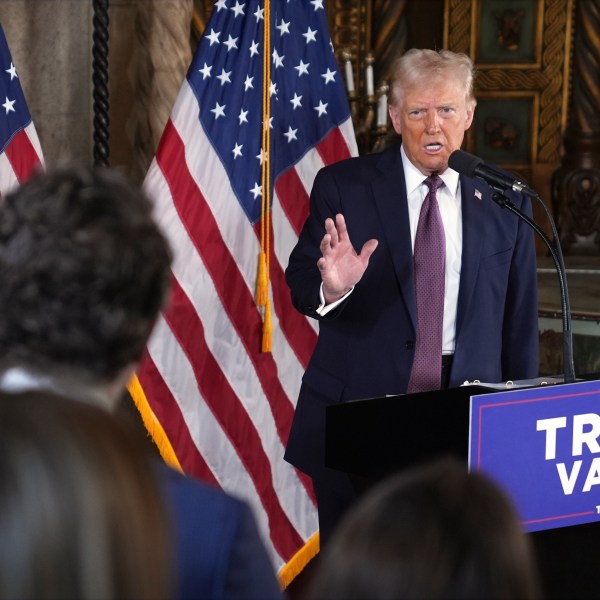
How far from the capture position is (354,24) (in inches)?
295

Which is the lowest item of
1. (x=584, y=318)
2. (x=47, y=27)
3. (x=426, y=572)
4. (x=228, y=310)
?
(x=584, y=318)

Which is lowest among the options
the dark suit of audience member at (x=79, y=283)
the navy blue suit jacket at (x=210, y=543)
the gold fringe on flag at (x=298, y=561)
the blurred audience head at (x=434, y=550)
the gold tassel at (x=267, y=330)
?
the gold fringe on flag at (x=298, y=561)

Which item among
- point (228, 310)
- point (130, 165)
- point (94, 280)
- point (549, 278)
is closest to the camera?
point (94, 280)

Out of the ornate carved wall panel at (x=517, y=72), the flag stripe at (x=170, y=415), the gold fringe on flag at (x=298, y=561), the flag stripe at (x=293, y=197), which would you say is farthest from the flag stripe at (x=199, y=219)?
the ornate carved wall panel at (x=517, y=72)

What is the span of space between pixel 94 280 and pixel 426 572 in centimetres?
40

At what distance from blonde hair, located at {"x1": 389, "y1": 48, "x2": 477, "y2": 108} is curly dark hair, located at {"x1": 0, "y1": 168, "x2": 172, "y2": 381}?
2.03m

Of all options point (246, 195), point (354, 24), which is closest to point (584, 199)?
point (354, 24)

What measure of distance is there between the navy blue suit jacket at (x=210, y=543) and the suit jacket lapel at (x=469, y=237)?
1.78 m

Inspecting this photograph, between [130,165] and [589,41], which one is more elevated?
[589,41]

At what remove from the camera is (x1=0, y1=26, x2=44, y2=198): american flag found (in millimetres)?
3387

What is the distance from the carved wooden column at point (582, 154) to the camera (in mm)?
7605

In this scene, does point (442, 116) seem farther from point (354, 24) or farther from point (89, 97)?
point (354, 24)

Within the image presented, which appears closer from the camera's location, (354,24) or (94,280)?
(94,280)

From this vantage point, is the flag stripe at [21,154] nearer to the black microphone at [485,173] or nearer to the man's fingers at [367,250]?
the man's fingers at [367,250]
